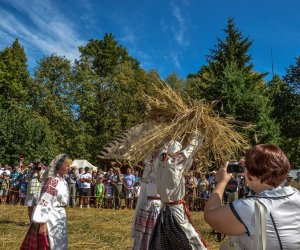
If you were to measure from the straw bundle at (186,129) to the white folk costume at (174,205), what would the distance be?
0.17 metres

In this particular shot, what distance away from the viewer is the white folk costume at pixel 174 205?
411 cm

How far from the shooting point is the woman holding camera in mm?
2090

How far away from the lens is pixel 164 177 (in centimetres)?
428

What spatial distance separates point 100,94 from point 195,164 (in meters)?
30.9

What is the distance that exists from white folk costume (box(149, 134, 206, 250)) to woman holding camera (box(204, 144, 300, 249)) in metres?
1.87

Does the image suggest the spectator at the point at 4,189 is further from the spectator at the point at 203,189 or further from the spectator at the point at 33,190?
the spectator at the point at 203,189

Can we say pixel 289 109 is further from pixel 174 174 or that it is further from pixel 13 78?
pixel 174 174

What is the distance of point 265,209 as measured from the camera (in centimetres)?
211

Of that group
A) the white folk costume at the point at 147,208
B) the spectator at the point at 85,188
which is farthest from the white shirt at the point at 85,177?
the white folk costume at the point at 147,208

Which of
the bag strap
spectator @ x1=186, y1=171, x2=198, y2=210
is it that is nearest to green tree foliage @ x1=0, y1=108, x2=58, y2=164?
spectator @ x1=186, y1=171, x2=198, y2=210

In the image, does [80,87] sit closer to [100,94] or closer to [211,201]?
[100,94]

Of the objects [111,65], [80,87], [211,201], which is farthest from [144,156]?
[111,65]

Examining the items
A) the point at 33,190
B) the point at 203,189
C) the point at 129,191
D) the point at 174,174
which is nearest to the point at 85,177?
the point at 129,191

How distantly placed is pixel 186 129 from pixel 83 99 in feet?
99.0
